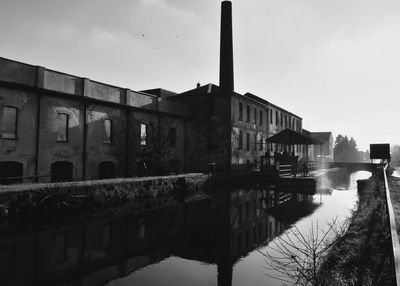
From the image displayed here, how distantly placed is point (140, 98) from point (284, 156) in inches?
472

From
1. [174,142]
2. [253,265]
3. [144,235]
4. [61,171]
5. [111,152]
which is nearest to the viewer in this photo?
[253,265]

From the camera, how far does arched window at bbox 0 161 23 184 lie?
501 inches

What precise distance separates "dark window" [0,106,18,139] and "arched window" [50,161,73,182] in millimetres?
2408

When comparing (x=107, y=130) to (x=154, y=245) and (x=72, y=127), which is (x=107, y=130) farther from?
(x=154, y=245)

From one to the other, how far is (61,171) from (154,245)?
985 centimetres

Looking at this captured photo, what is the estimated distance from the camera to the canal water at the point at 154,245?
538cm

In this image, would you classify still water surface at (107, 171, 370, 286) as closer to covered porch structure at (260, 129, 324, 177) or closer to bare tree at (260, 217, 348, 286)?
bare tree at (260, 217, 348, 286)

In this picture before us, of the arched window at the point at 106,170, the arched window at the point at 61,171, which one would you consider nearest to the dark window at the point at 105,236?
the arched window at the point at 61,171

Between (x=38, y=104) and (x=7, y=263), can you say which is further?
(x=38, y=104)

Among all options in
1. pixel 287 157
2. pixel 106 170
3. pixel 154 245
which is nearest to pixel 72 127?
pixel 106 170

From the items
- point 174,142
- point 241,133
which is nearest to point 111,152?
point 174,142

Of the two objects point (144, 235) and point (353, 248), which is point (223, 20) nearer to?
point (144, 235)

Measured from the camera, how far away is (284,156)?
2330 centimetres

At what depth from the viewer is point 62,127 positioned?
15.1 meters
